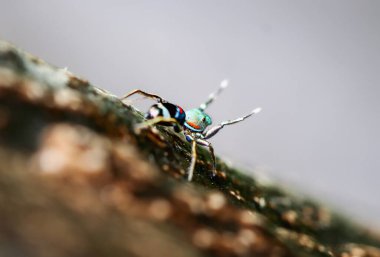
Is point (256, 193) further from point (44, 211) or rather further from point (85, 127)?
point (44, 211)

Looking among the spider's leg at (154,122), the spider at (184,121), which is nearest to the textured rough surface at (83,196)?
the spider's leg at (154,122)

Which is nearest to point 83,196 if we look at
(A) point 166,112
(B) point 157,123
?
(B) point 157,123

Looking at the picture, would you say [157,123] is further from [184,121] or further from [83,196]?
[83,196]

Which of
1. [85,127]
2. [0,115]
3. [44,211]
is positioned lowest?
[44,211]

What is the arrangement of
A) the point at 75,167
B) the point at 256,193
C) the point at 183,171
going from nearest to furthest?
the point at 75,167 < the point at 183,171 < the point at 256,193

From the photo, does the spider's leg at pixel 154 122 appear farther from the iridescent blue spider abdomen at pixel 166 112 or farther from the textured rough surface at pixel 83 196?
the textured rough surface at pixel 83 196

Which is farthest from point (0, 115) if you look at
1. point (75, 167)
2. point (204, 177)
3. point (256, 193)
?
point (256, 193)
